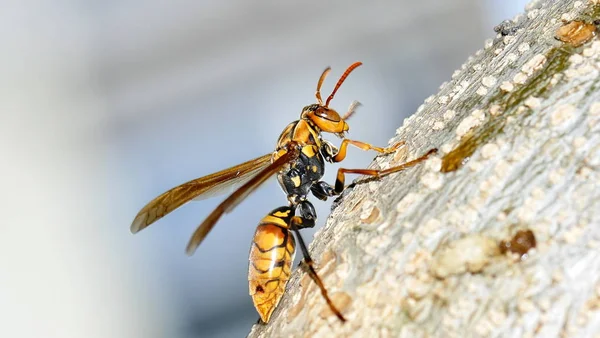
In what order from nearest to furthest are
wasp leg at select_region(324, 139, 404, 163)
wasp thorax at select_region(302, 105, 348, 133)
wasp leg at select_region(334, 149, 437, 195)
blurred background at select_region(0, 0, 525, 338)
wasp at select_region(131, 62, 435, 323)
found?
wasp leg at select_region(334, 149, 437, 195), wasp at select_region(131, 62, 435, 323), wasp leg at select_region(324, 139, 404, 163), wasp thorax at select_region(302, 105, 348, 133), blurred background at select_region(0, 0, 525, 338)

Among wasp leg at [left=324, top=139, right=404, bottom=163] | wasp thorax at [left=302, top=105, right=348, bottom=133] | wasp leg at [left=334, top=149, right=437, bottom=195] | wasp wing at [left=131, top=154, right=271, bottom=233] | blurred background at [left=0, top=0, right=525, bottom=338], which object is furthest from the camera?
blurred background at [left=0, top=0, right=525, bottom=338]

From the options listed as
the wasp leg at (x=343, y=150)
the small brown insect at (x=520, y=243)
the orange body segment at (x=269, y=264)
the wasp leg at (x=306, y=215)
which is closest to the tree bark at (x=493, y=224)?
the small brown insect at (x=520, y=243)

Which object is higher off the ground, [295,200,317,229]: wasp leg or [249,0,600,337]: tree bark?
[295,200,317,229]: wasp leg

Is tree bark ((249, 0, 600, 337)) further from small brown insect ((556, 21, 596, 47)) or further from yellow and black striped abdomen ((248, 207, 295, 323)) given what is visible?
yellow and black striped abdomen ((248, 207, 295, 323))

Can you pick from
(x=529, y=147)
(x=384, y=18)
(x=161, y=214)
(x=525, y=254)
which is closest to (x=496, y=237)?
(x=525, y=254)

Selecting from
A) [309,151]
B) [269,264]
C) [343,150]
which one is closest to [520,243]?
[269,264]

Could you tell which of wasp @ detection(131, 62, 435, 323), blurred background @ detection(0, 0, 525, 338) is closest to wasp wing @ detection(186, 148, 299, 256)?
wasp @ detection(131, 62, 435, 323)

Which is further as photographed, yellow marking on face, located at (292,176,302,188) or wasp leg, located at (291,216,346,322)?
yellow marking on face, located at (292,176,302,188)

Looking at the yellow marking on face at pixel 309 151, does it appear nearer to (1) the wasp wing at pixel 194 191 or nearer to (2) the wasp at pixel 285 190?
(2) the wasp at pixel 285 190
